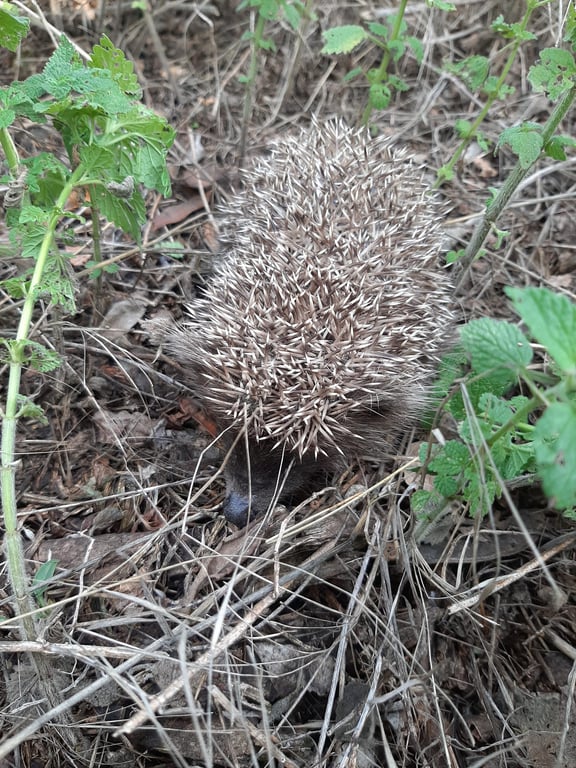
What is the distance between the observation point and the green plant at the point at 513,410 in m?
1.72

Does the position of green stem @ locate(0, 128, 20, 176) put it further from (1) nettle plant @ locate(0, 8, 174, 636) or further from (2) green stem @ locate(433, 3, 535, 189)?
(2) green stem @ locate(433, 3, 535, 189)

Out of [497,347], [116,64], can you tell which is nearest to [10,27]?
[116,64]

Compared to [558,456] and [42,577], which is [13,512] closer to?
[42,577]

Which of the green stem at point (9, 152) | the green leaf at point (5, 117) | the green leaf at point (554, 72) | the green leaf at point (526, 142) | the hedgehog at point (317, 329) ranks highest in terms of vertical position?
the green leaf at point (554, 72)

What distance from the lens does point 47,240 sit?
8.70 ft

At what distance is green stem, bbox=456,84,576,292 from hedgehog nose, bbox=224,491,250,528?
6.68 ft

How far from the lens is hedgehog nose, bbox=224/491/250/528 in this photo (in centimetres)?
310

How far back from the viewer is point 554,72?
290 centimetres

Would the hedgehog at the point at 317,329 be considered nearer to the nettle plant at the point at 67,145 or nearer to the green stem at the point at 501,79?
the green stem at the point at 501,79

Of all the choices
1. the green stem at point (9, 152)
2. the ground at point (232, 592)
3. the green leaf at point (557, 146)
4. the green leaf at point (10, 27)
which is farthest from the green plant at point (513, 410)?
the green leaf at point (10, 27)

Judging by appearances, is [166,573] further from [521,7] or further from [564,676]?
[521,7]

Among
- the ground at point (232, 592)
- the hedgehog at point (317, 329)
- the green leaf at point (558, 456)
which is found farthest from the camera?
the hedgehog at point (317, 329)

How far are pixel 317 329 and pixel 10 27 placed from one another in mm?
1959

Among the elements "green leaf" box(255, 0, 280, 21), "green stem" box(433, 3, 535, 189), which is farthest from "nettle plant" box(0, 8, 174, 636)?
"green stem" box(433, 3, 535, 189)
